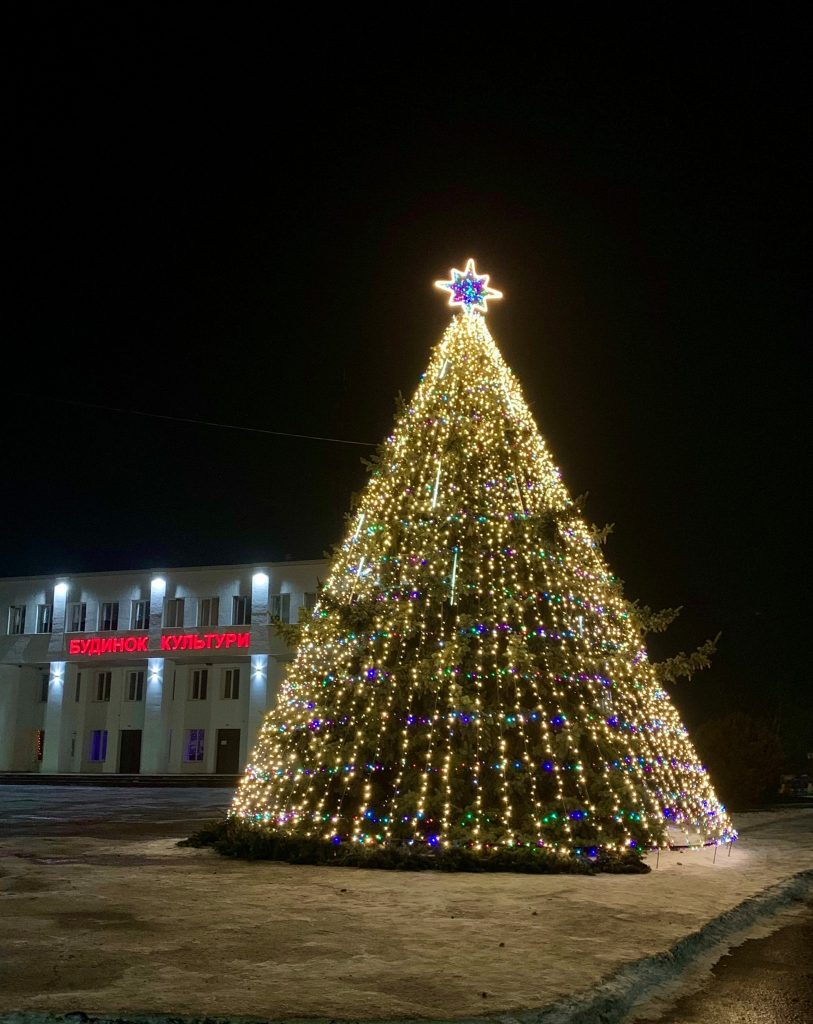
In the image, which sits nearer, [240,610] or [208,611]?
[240,610]

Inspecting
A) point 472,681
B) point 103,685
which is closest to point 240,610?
point 103,685

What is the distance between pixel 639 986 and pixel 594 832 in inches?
203

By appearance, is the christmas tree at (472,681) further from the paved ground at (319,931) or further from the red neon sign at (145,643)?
the red neon sign at (145,643)

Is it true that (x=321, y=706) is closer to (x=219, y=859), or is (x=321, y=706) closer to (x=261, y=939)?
(x=219, y=859)

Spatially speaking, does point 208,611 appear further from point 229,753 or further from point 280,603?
point 229,753

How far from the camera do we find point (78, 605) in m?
45.8

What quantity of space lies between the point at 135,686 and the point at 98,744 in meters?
3.12

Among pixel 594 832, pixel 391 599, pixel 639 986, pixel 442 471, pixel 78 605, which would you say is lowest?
pixel 639 986

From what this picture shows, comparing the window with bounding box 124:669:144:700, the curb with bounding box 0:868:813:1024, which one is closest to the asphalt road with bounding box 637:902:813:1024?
the curb with bounding box 0:868:813:1024

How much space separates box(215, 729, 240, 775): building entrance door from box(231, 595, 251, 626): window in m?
4.79

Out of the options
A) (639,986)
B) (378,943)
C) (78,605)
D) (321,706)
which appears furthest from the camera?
(78,605)

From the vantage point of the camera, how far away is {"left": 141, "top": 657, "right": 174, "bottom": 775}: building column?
42125 millimetres

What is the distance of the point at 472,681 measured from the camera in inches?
455

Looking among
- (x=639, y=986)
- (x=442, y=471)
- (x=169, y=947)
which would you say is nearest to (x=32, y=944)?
(x=169, y=947)
